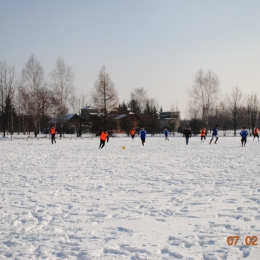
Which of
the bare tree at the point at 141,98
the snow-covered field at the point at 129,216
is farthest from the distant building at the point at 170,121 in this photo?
the snow-covered field at the point at 129,216

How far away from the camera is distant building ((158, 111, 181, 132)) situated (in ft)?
218

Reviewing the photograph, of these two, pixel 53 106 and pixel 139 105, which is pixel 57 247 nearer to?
pixel 53 106

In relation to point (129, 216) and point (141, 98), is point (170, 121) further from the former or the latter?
point (129, 216)

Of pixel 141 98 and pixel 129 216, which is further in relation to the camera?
pixel 141 98

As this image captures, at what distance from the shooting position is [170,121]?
6912 cm

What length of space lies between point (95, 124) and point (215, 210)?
52083mm

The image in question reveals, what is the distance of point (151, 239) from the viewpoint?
14.1ft

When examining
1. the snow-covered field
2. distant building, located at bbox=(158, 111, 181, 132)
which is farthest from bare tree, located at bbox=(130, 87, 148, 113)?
the snow-covered field

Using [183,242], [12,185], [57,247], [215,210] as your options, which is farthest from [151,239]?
[12,185]
